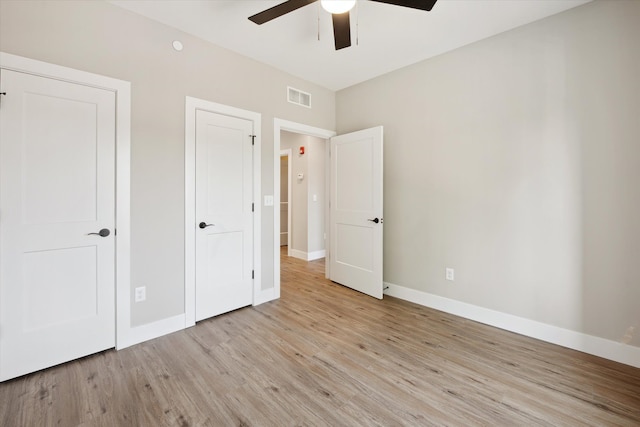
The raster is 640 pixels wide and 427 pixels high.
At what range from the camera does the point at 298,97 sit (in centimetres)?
372

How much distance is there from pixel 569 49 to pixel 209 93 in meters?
3.25

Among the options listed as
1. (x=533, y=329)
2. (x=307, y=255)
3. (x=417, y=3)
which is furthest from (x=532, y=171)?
(x=307, y=255)

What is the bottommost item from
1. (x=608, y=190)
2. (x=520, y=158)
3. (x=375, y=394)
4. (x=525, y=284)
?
(x=375, y=394)

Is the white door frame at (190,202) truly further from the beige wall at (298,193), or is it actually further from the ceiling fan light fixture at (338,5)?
the beige wall at (298,193)

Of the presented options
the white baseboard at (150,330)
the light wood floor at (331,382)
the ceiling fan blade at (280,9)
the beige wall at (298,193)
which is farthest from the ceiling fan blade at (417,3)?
the beige wall at (298,193)

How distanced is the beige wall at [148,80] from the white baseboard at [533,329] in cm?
267

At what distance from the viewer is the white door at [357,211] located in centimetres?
352

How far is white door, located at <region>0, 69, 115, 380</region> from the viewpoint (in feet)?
6.38

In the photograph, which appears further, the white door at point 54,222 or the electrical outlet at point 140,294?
the electrical outlet at point 140,294

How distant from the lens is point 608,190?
2242 millimetres

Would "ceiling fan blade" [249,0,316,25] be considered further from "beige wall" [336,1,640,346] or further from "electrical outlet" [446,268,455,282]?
"electrical outlet" [446,268,455,282]

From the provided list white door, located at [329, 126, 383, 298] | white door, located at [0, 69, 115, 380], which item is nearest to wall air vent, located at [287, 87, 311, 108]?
white door, located at [329, 126, 383, 298]

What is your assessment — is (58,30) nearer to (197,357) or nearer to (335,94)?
(197,357)

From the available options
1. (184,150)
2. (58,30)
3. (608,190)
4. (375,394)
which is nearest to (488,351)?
(375,394)
